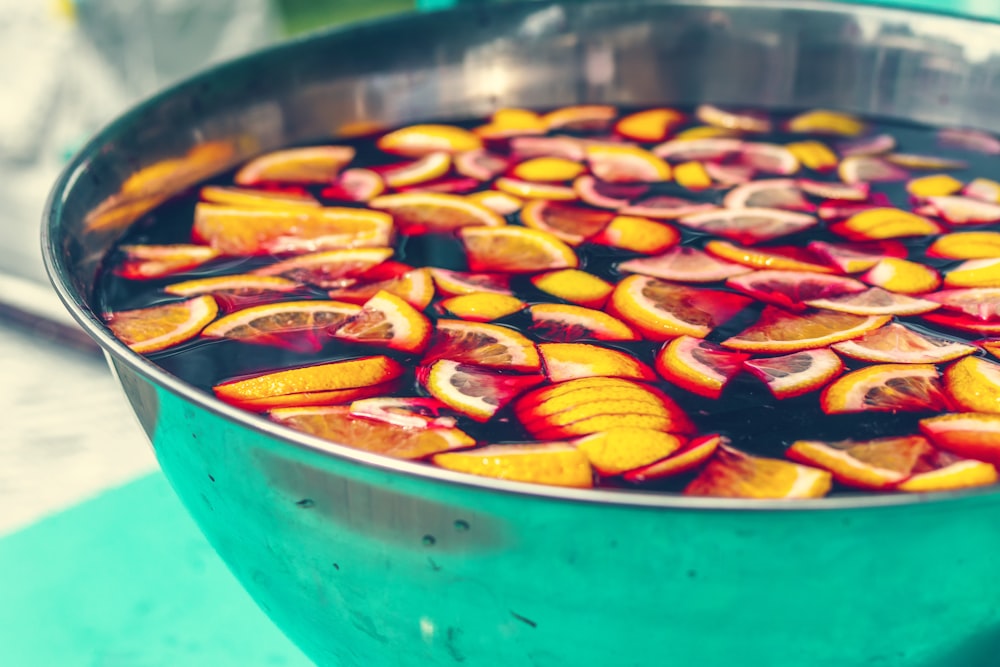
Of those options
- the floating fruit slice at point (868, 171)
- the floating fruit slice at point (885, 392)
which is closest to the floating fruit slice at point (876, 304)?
the floating fruit slice at point (885, 392)

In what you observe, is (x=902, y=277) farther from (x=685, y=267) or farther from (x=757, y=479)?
(x=757, y=479)

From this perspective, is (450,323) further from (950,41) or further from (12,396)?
(12,396)

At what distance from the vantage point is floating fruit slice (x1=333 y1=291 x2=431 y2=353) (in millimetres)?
858

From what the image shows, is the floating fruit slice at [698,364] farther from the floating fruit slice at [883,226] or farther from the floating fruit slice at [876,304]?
the floating fruit slice at [883,226]

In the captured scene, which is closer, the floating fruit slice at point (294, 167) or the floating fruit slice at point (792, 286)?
the floating fruit slice at point (792, 286)

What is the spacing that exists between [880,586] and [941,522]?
5 cm

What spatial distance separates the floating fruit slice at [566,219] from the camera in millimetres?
1063

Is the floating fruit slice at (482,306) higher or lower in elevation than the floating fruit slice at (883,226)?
lower

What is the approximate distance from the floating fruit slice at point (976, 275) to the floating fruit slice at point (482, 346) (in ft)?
1.42

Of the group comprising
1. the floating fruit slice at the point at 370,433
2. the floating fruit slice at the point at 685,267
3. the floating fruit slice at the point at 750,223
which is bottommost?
the floating fruit slice at the point at 370,433

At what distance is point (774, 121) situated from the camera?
4.64 ft

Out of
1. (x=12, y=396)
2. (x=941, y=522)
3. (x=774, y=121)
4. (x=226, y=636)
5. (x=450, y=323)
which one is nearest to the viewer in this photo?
(x=941, y=522)

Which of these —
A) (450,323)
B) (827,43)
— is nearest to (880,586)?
(450,323)

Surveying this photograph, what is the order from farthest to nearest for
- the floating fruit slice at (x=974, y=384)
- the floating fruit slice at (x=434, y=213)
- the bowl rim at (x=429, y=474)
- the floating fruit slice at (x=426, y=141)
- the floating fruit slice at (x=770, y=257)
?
the floating fruit slice at (x=426, y=141) < the floating fruit slice at (x=434, y=213) < the floating fruit slice at (x=770, y=257) < the floating fruit slice at (x=974, y=384) < the bowl rim at (x=429, y=474)
